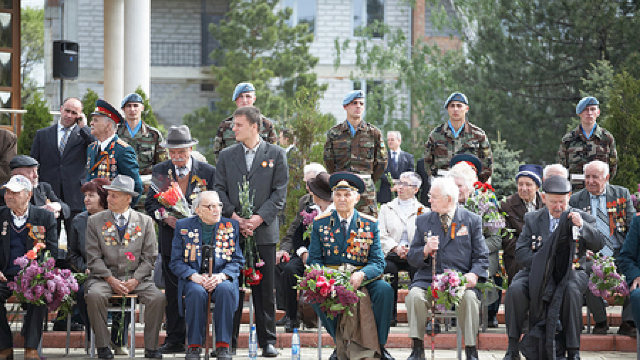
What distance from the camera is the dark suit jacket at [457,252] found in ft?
24.8

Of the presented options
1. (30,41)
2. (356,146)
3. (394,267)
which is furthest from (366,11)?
(394,267)

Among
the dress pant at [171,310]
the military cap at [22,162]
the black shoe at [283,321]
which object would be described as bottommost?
the black shoe at [283,321]

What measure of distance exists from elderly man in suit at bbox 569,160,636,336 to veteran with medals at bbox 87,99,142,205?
4612 mm

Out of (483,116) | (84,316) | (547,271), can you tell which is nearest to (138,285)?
(84,316)

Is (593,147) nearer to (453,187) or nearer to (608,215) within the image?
(608,215)

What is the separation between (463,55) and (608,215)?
1494 centimetres

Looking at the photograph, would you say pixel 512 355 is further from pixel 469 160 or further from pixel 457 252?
pixel 469 160

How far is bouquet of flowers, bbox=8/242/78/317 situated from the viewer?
296 inches

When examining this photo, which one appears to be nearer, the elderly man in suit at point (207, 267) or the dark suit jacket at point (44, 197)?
the elderly man in suit at point (207, 267)

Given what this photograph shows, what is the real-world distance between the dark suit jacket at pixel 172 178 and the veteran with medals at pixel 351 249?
137 cm

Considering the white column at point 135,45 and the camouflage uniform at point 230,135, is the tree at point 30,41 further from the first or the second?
the camouflage uniform at point 230,135

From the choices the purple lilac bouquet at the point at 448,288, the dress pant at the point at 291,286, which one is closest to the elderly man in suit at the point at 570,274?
the purple lilac bouquet at the point at 448,288

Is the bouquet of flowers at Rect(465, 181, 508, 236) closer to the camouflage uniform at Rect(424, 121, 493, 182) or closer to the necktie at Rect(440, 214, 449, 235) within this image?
the necktie at Rect(440, 214, 449, 235)

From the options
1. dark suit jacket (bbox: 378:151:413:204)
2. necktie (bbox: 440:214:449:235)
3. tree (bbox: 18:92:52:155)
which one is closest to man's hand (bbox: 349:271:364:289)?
necktie (bbox: 440:214:449:235)
